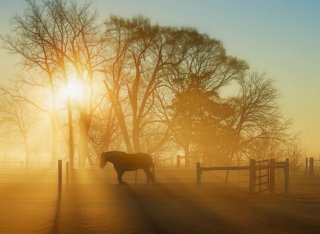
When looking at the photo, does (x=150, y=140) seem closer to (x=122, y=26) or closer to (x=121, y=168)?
(x=122, y=26)

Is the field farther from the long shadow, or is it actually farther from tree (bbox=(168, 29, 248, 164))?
tree (bbox=(168, 29, 248, 164))

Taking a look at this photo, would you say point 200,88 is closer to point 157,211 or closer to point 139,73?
point 139,73

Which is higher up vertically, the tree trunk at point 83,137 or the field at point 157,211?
the tree trunk at point 83,137

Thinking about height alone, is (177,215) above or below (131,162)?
below

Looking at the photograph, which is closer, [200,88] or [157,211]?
[157,211]

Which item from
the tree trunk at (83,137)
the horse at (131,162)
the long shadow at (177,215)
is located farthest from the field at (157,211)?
the tree trunk at (83,137)

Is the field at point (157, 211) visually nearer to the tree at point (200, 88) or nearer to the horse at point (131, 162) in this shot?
the horse at point (131, 162)

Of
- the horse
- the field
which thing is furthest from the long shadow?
the horse

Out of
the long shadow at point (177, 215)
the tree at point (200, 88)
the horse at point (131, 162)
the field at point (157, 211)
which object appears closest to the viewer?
the long shadow at point (177, 215)

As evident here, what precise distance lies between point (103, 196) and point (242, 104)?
29513 millimetres

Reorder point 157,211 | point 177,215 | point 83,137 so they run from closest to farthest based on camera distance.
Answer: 1. point 177,215
2. point 157,211
3. point 83,137

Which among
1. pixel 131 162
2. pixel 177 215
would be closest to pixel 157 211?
pixel 177 215

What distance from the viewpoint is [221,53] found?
5062 centimetres

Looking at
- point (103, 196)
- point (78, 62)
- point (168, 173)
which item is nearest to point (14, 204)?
point (103, 196)
